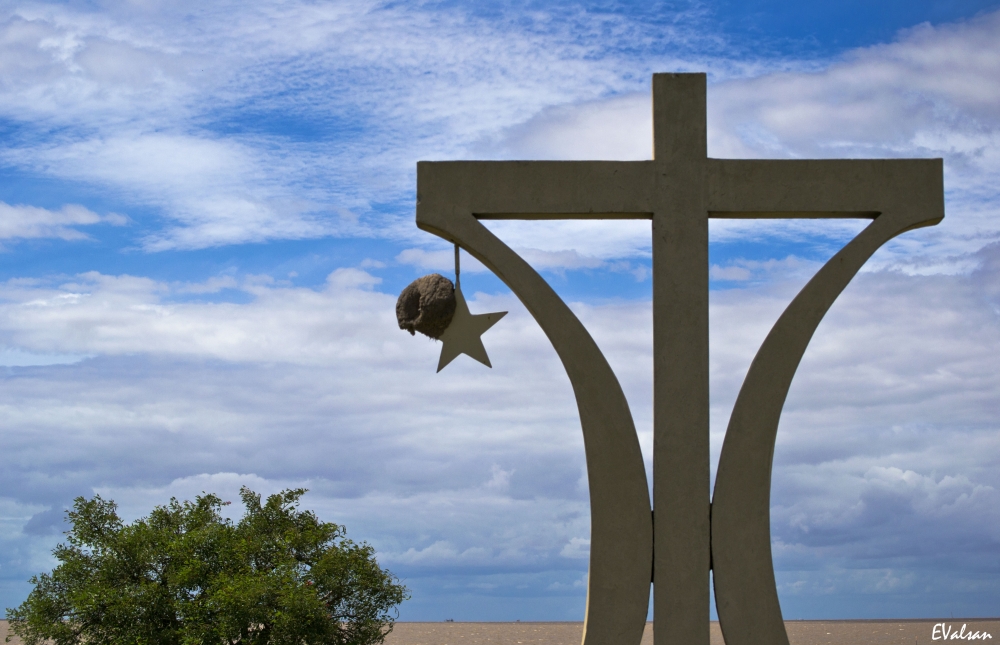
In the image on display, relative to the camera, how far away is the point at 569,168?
7641 millimetres

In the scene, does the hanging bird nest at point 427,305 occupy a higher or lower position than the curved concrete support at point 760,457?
higher

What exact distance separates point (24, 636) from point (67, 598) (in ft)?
3.00

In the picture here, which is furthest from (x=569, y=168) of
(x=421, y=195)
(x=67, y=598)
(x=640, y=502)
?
(x=67, y=598)

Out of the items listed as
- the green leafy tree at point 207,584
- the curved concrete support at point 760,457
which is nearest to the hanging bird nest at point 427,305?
the curved concrete support at point 760,457

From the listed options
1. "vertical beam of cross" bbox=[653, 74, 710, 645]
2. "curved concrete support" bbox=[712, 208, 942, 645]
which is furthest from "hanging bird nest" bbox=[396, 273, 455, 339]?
"curved concrete support" bbox=[712, 208, 942, 645]

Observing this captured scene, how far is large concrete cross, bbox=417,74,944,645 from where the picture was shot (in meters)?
7.27

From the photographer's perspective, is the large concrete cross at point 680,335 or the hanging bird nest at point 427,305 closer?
the large concrete cross at point 680,335

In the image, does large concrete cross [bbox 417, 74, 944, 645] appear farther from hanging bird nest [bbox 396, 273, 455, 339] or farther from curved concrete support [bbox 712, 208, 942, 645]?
hanging bird nest [bbox 396, 273, 455, 339]

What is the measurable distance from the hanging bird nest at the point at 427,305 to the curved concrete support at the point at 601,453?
431 mm

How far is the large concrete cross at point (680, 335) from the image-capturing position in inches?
286

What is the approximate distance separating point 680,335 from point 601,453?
108cm

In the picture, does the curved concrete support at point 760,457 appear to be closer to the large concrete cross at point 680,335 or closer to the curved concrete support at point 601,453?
the large concrete cross at point 680,335

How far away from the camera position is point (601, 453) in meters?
7.45

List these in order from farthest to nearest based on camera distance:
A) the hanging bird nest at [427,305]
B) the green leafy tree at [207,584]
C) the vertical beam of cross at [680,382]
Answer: the green leafy tree at [207,584], the hanging bird nest at [427,305], the vertical beam of cross at [680,382]
